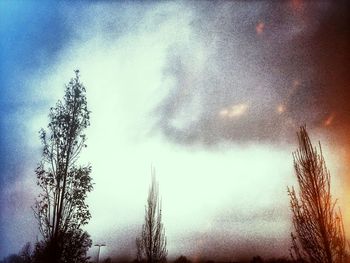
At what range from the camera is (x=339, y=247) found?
29.8 feet

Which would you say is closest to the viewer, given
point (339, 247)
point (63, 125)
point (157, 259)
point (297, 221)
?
point (339, 247)

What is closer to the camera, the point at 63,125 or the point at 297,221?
the point at 297,221

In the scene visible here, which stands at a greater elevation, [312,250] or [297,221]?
[297,221]

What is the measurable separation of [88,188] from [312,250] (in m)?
9.38

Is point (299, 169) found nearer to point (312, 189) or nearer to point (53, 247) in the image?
point (312, 189)

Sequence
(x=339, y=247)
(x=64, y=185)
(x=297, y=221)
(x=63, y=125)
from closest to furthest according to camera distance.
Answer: (x=339, y=247), (x=297, y=221), (x=64, y=185), (x=63, y=125)

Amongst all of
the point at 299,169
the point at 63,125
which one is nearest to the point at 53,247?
the point at 63,125

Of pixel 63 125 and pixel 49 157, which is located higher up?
pixel 63 125

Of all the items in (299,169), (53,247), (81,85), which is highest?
(81,85)

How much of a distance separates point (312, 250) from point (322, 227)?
868 millimetres

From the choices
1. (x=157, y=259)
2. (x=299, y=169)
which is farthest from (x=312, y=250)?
(x=157, y=259)

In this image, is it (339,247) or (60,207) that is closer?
(339,247)

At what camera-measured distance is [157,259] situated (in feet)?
57.5

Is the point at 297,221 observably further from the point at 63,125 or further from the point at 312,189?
the point at 63,125
